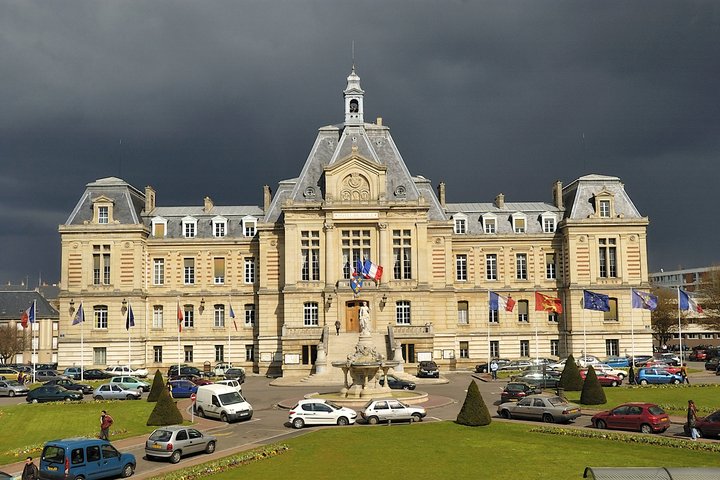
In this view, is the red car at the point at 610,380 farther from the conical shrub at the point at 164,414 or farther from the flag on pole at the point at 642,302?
the conical shrub at the point at 164,414

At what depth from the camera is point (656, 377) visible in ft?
174

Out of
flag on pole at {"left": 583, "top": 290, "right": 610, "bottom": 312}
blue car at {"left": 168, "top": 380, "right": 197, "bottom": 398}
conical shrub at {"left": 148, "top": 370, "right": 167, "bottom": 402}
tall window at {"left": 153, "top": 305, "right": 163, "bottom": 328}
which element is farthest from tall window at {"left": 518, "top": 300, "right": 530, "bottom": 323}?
conical shrub at {"left": 148, "top": 370, "right": 167, "bottom": 402}

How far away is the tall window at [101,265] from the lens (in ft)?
243

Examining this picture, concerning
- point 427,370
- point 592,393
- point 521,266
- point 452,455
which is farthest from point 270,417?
point 521,266

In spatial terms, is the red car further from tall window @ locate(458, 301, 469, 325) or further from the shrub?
the shrub

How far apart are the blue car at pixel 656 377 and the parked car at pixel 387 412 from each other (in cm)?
2446

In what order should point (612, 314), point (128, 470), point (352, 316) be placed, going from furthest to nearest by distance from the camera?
point (612, 314), point (352, 316), point (128, 470)

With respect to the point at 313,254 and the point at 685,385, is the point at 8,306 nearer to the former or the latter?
the point at 313,254

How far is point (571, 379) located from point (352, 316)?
25.9 metres

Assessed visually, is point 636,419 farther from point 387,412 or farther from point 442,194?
point 442,194

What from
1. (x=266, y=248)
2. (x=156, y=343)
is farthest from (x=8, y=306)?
(x=266, y=248)

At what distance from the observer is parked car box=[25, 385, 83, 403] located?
4928cm

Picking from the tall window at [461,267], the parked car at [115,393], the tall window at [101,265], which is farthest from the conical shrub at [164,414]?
the tall window at [461,267]

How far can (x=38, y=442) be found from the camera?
33.5 metres
